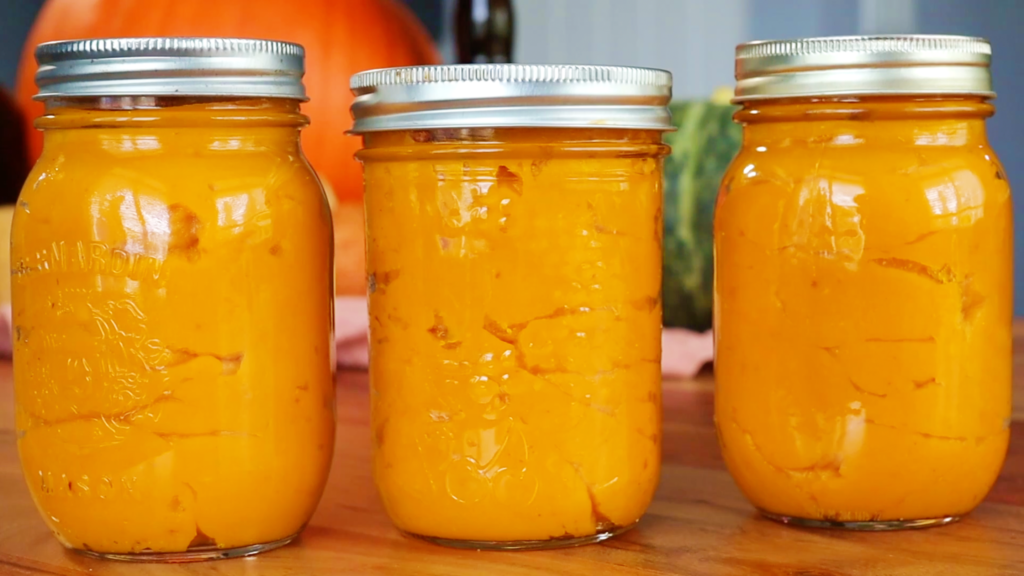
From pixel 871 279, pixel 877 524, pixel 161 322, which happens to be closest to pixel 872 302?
pixel 871 279

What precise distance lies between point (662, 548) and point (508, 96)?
282 millimetres

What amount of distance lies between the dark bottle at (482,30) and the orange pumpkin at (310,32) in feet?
0.46

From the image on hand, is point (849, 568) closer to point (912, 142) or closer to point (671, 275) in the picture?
point (912, 142)

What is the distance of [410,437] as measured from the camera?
736 millimetres

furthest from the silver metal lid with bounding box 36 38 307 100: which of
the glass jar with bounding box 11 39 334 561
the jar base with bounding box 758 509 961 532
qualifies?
the jar base with bounding box 758 509 961 532

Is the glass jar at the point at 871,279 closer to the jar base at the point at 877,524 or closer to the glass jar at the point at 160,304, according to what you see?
the jar base at the point at 877,524

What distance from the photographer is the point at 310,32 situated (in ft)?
5.59

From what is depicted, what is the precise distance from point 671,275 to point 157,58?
Result: 0.91 meters

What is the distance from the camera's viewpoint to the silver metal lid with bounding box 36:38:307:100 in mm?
678

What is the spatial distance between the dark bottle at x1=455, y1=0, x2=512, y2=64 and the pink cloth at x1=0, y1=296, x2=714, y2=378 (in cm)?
44

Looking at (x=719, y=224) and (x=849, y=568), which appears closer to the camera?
(x=849, y=568)

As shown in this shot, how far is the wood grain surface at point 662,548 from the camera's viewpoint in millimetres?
686

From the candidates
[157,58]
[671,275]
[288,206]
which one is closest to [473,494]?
[288,206]

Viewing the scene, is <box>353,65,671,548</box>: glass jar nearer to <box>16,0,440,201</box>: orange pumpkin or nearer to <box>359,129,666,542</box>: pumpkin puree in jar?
<box>359,129,666,542</box>: pumpkin puree in jar
